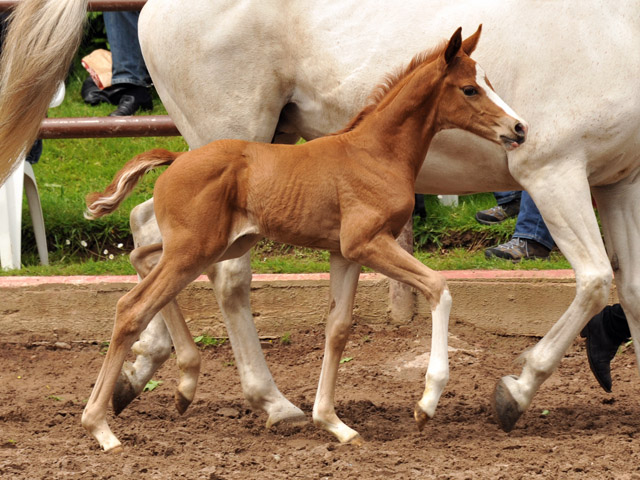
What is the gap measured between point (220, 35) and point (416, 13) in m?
0.88

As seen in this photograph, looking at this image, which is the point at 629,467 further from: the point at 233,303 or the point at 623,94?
the point at 233,303

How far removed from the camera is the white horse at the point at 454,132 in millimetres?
3830

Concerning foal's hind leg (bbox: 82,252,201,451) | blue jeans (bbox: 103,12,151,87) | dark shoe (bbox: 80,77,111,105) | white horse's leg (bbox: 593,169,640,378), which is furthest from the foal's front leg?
dark shoe (bbox: 80,77,111,105)

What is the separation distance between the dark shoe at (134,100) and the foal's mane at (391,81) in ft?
15.5

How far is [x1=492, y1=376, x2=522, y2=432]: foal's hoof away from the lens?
3.99 meters

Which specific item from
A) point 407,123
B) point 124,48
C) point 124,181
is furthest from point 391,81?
point 124,48

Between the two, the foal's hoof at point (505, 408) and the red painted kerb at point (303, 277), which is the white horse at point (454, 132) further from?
the red painted kerb at point (303, 277)

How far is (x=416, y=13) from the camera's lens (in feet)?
13.4

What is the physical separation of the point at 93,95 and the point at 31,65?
15.8ft

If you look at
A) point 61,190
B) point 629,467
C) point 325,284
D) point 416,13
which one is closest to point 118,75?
point 61,190

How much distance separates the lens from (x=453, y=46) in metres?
3.54

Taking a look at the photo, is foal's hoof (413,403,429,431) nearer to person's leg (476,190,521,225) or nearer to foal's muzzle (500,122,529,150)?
foal's muzzle (500,122,529,150)

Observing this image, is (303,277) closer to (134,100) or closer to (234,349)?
(234,349)

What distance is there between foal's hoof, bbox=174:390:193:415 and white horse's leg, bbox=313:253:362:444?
24.7 inches
